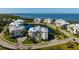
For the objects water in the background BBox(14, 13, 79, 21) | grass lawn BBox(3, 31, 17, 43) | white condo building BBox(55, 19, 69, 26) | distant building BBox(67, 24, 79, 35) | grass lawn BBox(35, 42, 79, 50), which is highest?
water in the background BBox(14, 13, 79, 21)

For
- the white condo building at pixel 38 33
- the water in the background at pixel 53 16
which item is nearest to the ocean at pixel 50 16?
the water in the background at pixel 53 16

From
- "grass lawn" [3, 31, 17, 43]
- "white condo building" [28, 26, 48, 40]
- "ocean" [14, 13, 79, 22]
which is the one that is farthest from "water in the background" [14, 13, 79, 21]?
"grass lawn" [3, 31, 17, 43]

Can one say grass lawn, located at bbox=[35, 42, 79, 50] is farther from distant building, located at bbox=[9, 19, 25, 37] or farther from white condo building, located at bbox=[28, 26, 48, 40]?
distant building, located at bbox=[9, 19, 25, 37]

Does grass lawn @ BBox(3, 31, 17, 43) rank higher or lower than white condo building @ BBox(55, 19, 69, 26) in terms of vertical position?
lower

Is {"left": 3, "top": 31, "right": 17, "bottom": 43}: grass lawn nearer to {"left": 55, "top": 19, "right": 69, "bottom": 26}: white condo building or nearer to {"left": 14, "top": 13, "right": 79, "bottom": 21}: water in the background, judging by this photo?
{"left": 14, "top": 13, "right": 79, "bottom": 21}: water in the background

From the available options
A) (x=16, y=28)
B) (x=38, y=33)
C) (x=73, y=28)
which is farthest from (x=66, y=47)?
(x=16, y=28)

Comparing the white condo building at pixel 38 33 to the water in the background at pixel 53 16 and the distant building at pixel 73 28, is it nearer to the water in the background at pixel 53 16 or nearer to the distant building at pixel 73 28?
the water in the background at pixel 53 16
